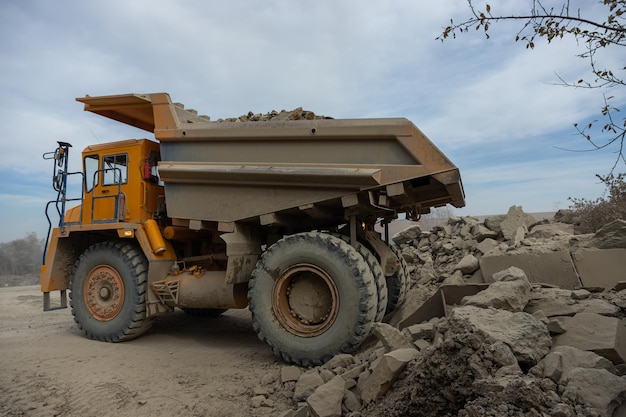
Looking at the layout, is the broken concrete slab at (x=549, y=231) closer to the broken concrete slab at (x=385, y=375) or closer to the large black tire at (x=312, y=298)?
the large black tire at (x=312, y=298)

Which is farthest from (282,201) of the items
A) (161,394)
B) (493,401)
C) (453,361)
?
(493,401)

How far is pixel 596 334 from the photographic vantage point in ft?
9.26

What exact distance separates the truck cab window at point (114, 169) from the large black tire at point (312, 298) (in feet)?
9.43

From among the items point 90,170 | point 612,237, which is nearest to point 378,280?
point 612,237

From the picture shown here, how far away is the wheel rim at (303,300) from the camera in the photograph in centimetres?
474

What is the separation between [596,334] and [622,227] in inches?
147

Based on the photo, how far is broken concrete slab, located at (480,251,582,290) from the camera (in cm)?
527

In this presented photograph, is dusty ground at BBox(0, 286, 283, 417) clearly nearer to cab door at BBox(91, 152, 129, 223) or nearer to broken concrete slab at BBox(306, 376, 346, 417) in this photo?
broken concrete slab at BBox(306, 376, 346, 417)

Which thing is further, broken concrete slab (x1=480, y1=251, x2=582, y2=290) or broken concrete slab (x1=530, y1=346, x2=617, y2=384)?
broken concrete slab (x1=480, y1=251, x2=582, y2=290)

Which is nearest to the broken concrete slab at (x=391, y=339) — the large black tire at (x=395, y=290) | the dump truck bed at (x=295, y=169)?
the dump truck bed at (x=295, y=169)

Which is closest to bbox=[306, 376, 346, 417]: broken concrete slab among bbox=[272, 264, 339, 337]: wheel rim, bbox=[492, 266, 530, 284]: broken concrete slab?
bbox=[272, 264, 339, 337]: wheel rim

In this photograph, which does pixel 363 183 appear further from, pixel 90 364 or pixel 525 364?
pixel 90 364

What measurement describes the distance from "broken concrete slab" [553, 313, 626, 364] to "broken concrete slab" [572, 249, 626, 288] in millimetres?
2440

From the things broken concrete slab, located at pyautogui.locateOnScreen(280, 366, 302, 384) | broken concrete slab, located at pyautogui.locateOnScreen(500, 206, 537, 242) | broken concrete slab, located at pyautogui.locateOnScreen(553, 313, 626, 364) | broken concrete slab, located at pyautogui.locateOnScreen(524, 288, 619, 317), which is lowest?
broken concrete slab, located at pyautogui.locateOnScreen(280, 366, 302, 384)
